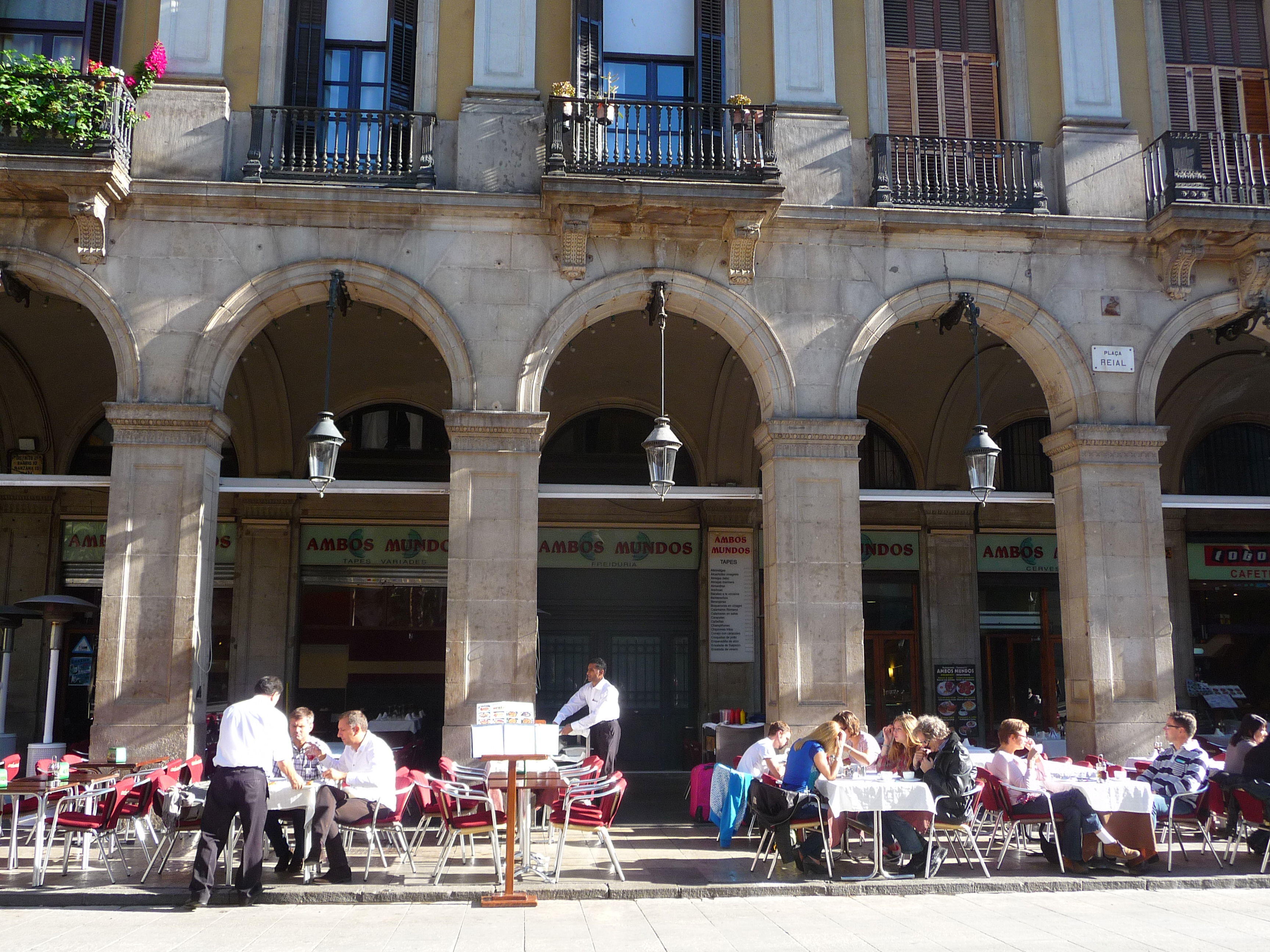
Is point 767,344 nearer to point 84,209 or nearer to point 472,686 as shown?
point 472,686

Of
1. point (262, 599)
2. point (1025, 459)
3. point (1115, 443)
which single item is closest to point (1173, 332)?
point (1115, 443)

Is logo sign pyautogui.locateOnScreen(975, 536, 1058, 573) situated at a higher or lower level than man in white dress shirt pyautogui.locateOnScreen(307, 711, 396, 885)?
higher

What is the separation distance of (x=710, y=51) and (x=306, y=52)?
466 centimetres

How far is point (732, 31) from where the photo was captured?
1295 centimetres

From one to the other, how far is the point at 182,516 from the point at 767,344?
6317 mm

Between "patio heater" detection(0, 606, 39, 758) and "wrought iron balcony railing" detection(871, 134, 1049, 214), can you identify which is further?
"wrought iron balcony railing" detection(871, 134, 1049, 214)

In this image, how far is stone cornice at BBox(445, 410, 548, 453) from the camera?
11484mm

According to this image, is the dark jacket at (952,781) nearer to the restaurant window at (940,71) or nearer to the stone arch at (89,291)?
the restaurant window at (940,71)

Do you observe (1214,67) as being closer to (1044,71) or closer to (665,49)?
(1044,71)

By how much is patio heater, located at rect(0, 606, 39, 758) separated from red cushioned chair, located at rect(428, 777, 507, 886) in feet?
21.4

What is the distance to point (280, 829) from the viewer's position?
8.45 metres

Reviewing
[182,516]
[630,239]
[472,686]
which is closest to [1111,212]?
[630,239]

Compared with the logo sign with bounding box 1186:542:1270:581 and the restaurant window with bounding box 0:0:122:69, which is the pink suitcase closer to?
the logo sign with bounding box 1186:542:1270:581

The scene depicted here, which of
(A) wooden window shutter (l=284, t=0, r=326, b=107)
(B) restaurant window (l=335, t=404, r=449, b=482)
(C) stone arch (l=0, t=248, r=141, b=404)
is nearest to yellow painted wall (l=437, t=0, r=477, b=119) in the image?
(A) wooden window shutter (l=284, t=0, r=326, b=107)
